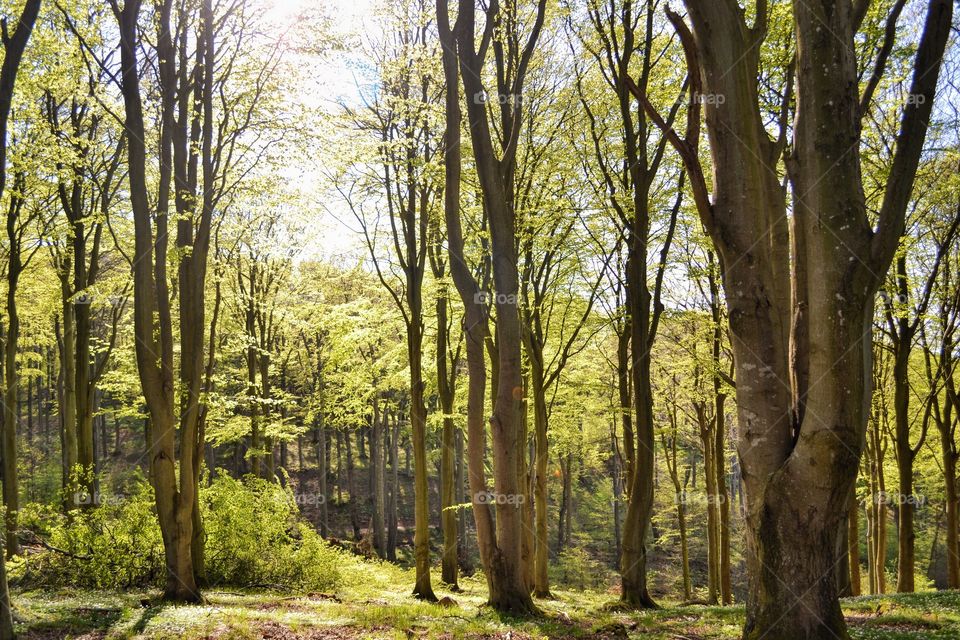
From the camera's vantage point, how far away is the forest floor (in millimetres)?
6559

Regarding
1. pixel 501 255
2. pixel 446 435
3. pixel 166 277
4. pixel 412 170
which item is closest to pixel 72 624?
pixel 166 277

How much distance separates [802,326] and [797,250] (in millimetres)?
595

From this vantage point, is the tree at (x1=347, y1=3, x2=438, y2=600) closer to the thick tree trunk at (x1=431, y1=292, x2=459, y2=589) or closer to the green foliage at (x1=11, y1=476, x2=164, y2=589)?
the thick tree trunk at (x1=431, y1=292, x2=459, y2=589)

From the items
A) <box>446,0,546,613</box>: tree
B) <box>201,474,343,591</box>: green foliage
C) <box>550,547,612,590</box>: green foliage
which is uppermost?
<box>446,0,546,613</box>: tree

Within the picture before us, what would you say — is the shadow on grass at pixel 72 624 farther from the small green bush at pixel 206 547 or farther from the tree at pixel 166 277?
the small green bush at pixel 206 547

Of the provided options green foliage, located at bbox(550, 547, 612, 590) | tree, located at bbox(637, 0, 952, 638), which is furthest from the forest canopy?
green foliage, located at bbox(550, 547, 612, 590)

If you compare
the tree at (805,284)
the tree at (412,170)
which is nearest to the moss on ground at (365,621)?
the tree at (805,284)

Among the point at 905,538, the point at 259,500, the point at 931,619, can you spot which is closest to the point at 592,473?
the point at 905,538

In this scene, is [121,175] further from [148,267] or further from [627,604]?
[627,604]

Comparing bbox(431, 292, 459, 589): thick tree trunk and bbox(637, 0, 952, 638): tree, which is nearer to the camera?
bbox(637, 0, 952, 638): tree

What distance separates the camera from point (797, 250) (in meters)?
4.69

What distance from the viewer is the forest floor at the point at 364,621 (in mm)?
6559

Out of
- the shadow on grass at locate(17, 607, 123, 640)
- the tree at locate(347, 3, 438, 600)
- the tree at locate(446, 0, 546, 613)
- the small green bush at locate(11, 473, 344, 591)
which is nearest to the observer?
the shadow on grass at locate(17, 607, 123, 640)

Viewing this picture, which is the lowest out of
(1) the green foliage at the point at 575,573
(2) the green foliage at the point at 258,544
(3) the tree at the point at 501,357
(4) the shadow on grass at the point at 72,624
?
(1) the green foliage at the point at 575,573
